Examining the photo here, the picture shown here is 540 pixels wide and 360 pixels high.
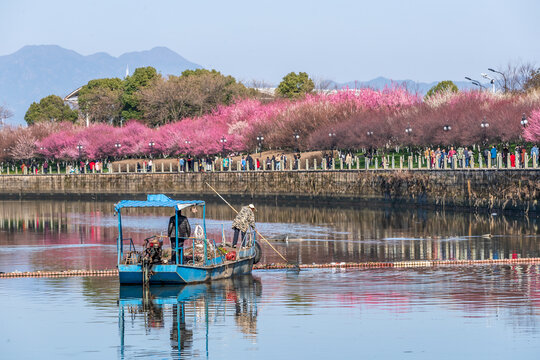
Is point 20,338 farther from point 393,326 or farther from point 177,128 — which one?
point 177,128

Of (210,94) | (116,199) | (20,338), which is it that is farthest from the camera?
(210,94)

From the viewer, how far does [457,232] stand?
191 feet

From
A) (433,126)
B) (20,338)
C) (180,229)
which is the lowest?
(20,338)

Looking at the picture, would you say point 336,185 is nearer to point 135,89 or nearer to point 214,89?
point 214,89

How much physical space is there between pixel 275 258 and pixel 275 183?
53.4 metres

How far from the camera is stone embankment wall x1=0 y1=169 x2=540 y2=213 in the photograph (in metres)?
69.9

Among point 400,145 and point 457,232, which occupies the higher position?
point 400,145

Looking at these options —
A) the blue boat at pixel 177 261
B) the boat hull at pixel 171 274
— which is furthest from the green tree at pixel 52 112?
the boat hull at pixel 171 274

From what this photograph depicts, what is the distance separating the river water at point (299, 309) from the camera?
84.5 ft

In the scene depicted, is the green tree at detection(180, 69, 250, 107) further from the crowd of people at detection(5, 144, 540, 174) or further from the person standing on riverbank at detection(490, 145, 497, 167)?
the person standing on riverbank at detection(490, 145, 497, 167)

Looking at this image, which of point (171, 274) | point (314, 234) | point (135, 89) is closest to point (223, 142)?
point (135, 89)

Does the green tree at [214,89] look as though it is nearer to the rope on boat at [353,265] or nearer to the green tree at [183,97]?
the green tree at [183,97]

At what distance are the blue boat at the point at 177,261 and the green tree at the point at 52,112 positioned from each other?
6148 inches

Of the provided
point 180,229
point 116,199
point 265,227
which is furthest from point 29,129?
point 180,229
